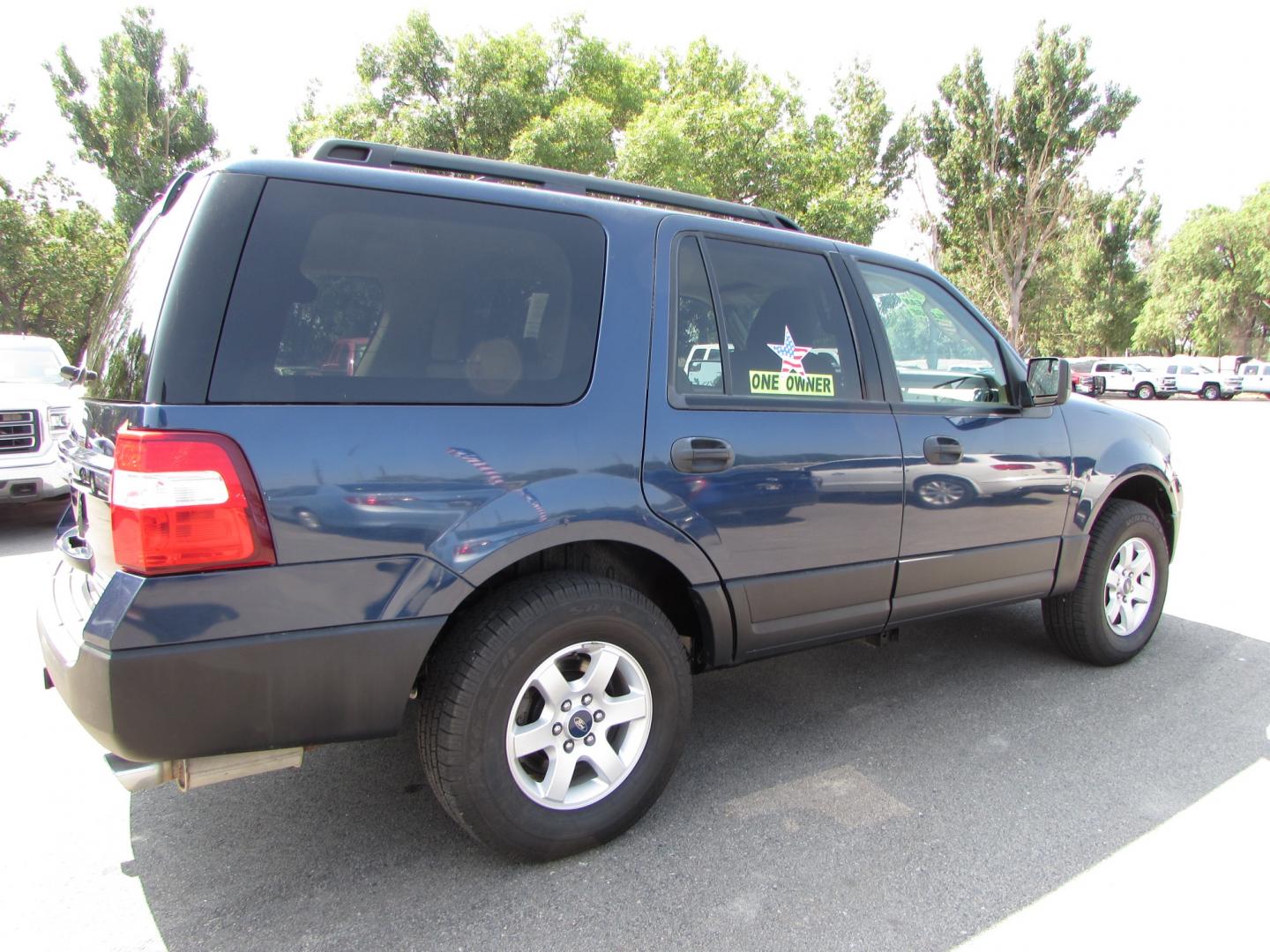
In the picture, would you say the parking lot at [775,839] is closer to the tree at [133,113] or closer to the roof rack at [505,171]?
the roof rack at [505,171]

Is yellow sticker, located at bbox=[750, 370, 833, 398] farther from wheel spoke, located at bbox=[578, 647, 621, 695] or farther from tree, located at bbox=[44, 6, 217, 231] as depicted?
tree, located at bbox=[44, 6, 217, 231]

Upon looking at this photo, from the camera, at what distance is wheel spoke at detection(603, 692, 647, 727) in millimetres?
2408

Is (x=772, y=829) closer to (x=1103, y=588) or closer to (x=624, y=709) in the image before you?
(x=624, y=709)

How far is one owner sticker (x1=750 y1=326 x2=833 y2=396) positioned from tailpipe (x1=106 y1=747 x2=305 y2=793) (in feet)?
5.89

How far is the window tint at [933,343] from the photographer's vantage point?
3.20 metres

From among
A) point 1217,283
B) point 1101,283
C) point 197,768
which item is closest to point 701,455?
point 197,768

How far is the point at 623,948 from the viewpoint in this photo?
204 centimetres

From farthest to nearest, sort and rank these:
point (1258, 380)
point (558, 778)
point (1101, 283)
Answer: point (1101, 283), point (1258, 380), point (558, 778)

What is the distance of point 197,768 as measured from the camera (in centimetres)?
200

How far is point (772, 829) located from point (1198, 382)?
40.0 m

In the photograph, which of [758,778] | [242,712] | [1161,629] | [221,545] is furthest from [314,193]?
[1161,629]

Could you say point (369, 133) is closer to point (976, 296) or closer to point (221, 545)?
point (221, 545)

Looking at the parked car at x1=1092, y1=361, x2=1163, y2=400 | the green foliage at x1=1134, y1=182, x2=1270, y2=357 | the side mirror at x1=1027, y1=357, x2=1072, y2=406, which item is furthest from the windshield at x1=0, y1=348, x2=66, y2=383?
the green foliage at x1=1134, y1=182, x2=1270, y2=357

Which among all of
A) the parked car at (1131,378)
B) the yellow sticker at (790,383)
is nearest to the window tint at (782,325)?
the yellow sticker at (790,383)
